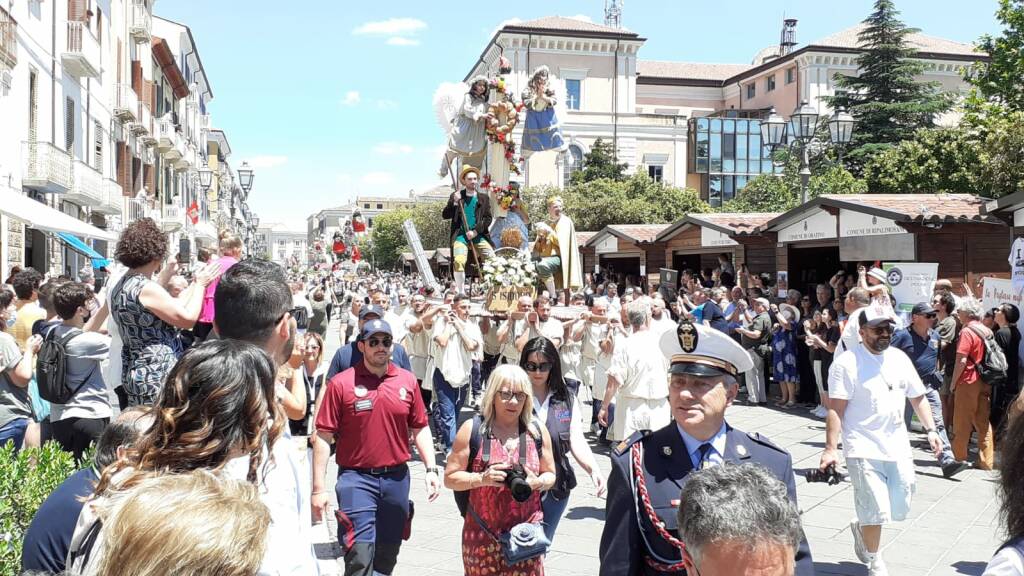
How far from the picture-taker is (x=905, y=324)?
11.1m

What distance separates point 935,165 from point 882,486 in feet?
84.5

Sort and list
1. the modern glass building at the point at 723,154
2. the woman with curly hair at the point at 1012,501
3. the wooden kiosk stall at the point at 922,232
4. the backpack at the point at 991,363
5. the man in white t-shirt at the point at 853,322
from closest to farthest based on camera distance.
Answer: the woman with curly hair at the point at 1012,501 < the man in white t-shirt at the point at 853,322 < the backpack at the point at 991,363 < the wooden kiosk stall at the point at 922,232 < the modern glass building at the point at 723,154

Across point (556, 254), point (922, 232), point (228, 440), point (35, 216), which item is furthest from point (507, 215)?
point (228, 440)

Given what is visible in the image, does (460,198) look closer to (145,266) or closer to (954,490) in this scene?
(954,490)

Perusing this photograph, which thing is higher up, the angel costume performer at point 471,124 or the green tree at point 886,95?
the green tree at point 886,95

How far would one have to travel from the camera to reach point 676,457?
3.00m

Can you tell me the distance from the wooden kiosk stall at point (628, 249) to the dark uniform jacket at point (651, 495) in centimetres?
2010

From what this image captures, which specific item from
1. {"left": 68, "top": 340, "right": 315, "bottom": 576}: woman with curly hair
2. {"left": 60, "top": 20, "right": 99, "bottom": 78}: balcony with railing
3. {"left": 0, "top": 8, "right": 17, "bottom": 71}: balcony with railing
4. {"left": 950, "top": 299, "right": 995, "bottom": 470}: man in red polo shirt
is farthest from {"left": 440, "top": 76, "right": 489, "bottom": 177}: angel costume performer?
{"left": 60, "top": 20, "right": 99, "bottom": 78}: balcony with railing

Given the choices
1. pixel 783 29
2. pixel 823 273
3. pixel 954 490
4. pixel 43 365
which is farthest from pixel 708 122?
pixel 43 365

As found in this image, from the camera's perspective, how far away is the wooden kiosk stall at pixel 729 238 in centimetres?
1828

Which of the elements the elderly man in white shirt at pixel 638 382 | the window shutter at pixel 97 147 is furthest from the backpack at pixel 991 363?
the window shutter at pixel 97 147

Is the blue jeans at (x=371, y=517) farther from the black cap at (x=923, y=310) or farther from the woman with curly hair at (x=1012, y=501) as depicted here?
the black cap at (x=923, y=310)

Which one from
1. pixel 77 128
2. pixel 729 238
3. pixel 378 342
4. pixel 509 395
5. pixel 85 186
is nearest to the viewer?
pixel 509 395

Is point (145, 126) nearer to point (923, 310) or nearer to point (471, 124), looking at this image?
point (471, 124)
